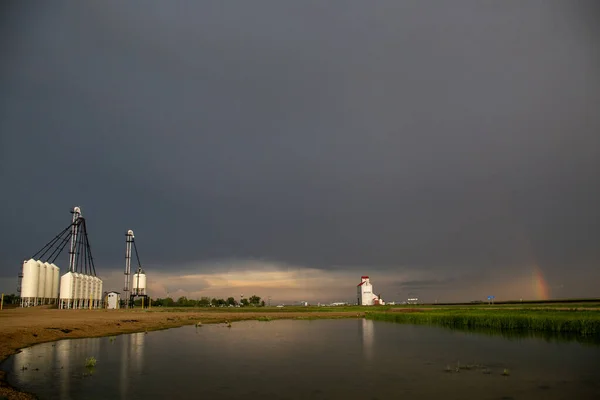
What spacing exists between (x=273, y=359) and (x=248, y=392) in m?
12.7

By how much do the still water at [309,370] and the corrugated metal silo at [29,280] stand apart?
223 feet

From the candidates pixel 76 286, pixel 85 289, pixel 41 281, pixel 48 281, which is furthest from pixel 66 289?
pixel 85 289

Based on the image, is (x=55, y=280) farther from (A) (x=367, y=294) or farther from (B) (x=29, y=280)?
(A) (x=367, y=294)

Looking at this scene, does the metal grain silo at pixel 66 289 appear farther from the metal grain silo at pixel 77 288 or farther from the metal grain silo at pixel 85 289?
the metal grain silo at pixel 85 289

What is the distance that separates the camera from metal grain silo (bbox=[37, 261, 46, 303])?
10344cm

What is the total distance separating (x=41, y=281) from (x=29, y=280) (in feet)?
14.2

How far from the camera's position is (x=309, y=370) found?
30.5 meters

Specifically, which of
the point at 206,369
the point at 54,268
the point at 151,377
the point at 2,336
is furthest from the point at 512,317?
the point at 54,268

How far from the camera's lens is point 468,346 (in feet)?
142

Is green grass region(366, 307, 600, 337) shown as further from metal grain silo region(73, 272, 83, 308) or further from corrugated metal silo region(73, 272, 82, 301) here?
metal grain silo region(73, 272, 83, 308)

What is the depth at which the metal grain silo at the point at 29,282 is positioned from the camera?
99188 millimetres

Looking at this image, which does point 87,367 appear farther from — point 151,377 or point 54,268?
point 54,268

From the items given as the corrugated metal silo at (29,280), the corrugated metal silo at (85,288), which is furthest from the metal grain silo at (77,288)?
the corrugated metal silo at (29,280)

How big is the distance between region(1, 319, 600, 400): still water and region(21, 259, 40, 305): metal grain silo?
67935 millimetres
